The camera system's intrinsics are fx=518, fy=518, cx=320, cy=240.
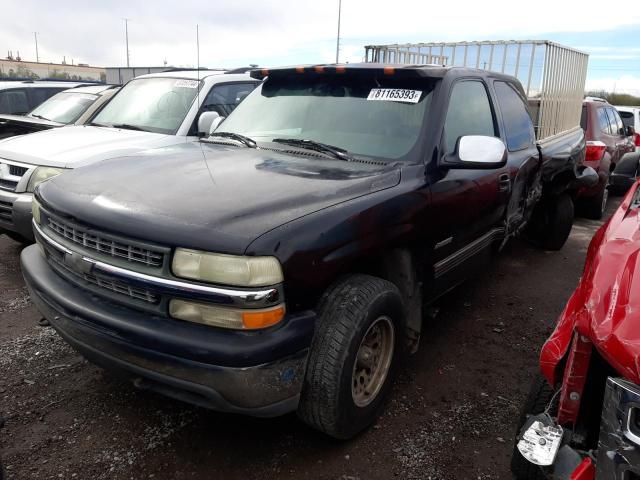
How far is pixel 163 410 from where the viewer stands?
112 inches

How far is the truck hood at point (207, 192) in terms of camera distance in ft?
6.78

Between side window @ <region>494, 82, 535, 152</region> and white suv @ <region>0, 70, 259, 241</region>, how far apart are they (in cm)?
227

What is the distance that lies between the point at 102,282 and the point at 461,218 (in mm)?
2115

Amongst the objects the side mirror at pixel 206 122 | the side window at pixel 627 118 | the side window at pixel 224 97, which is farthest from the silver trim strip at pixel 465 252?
the side window at pixel 627 118

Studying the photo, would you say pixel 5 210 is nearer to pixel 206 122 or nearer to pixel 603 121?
pixel 206 122

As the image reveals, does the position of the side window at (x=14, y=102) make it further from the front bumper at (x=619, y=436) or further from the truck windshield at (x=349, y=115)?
the front bumper at (x=619, y=436)

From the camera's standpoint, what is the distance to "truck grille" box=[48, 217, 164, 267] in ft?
6.97

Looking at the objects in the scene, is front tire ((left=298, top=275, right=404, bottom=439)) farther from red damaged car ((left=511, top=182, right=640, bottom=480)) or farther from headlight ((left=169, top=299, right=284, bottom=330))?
red damaged car ((left=511, top=182, right=640, bottom=480))

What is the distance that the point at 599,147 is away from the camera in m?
7.52

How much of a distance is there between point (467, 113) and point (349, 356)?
202 centimetres

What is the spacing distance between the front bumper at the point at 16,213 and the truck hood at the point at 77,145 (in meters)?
0.35

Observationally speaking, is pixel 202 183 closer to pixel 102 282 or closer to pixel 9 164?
pixel 102 282

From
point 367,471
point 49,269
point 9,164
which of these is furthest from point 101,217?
point 9,164

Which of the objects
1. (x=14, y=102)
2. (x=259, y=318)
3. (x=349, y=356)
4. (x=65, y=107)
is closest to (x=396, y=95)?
(x=349, y=356)
